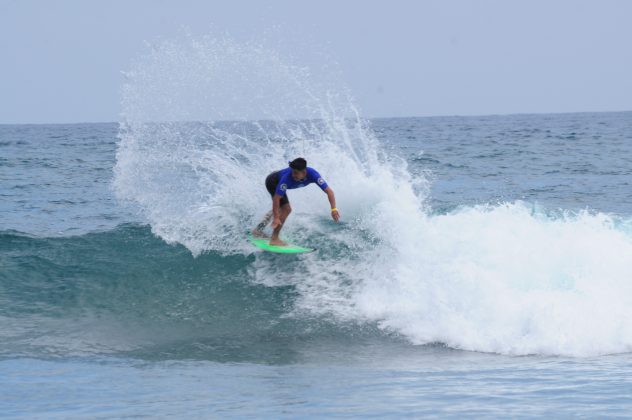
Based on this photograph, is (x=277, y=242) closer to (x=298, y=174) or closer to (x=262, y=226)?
(x=262, y=226)

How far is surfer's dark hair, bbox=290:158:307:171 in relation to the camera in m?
11.0

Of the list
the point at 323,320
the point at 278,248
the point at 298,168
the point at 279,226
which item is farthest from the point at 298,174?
the point at 323,320

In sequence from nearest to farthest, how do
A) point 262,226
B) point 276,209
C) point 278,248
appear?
1. point 276,209
2. point 278,248
3. point 262,226

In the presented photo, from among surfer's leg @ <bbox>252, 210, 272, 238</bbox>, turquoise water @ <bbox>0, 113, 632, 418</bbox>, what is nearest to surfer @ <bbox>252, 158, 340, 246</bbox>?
surfer's leg @ <bbox>252, 210, 272, 238</bbox>

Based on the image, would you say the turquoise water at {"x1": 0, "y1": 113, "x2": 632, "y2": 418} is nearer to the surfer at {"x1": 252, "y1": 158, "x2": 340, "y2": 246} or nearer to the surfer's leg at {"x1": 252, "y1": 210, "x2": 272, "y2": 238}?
the surfer's leg at {"x1": 252, "y1": 210, "x2": 272, "y2": 238}

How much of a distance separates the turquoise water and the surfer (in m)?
0.99

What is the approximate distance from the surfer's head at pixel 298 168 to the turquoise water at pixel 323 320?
1753 millimetres

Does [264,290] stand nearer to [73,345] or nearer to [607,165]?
[73,345]

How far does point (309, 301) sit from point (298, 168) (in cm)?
193

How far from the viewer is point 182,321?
11.0 meters

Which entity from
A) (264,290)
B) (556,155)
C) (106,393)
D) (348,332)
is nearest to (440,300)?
(348,332)

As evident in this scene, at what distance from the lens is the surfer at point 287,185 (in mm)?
11118

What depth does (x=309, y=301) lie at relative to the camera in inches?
456

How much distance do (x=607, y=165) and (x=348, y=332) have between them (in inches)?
799
